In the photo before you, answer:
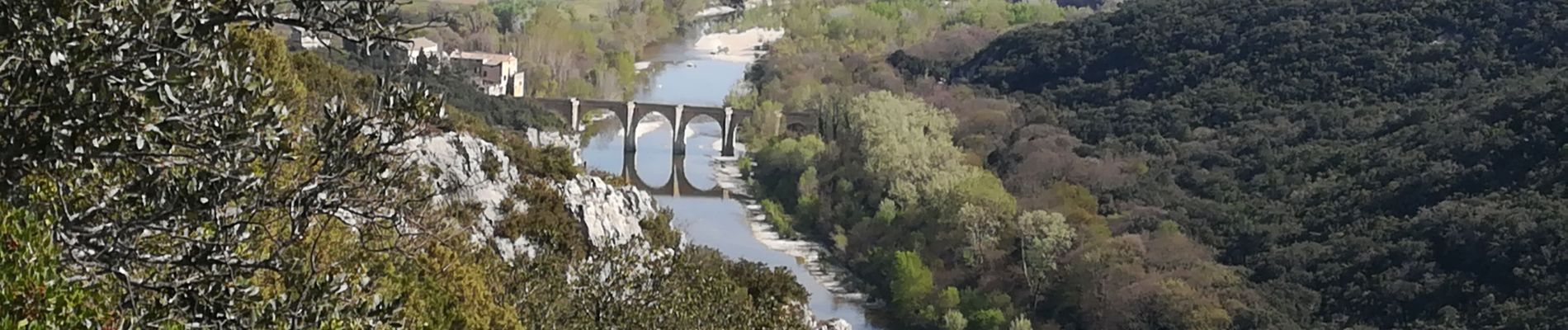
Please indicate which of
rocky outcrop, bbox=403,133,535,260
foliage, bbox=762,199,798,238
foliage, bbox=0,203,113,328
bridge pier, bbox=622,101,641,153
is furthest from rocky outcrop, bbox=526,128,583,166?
foliage, bbox=0,203,113,328

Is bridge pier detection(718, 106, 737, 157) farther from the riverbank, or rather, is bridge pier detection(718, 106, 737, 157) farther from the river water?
the riverbank

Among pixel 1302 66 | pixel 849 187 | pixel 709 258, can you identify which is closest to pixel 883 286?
pixel 849 187

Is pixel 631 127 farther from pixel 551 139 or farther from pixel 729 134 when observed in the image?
pixel 551 139

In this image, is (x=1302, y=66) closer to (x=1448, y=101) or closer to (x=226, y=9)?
(x=1448, y=101)

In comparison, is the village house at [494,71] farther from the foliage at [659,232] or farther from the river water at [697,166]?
the foliage at [659,232]

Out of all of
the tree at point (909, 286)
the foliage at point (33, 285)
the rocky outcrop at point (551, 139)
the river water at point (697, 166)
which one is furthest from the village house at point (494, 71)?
the foliage at point (33, 285)

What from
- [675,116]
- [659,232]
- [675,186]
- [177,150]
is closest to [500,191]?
[659,232]
